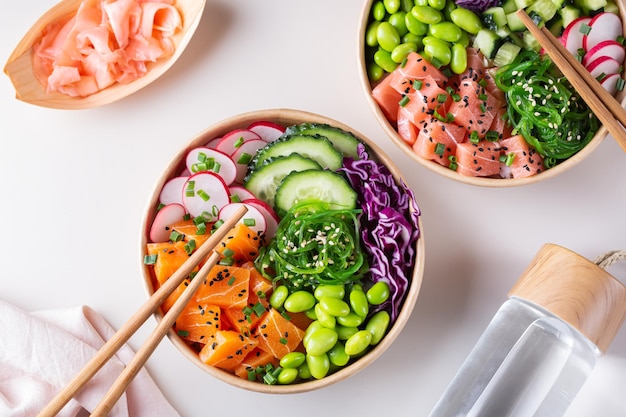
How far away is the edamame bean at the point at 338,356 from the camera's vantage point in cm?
243

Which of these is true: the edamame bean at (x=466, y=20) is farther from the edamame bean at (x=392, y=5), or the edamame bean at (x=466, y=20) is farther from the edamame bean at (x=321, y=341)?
the edamame bean at (x=321, y=341)

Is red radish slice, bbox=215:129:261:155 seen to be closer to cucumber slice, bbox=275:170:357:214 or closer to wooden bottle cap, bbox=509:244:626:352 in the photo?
cucumber slice, bbox=275:170:357:214

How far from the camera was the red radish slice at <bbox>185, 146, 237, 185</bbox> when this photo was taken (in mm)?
2500

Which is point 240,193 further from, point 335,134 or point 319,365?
point 319,365

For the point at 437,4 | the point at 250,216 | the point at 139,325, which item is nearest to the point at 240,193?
the point at 250,216

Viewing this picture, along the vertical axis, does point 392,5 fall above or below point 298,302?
above

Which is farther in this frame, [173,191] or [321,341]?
[173,191]

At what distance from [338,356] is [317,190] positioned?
0.54m

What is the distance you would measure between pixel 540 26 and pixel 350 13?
27.9 inches

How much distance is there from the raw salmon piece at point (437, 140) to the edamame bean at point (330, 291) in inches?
21.1

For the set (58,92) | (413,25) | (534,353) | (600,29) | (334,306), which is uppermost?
(58,92)

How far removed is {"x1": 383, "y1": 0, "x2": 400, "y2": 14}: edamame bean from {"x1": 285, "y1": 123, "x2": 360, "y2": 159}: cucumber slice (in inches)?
18.1

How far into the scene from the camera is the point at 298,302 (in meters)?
2.42

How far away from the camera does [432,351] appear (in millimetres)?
2703
